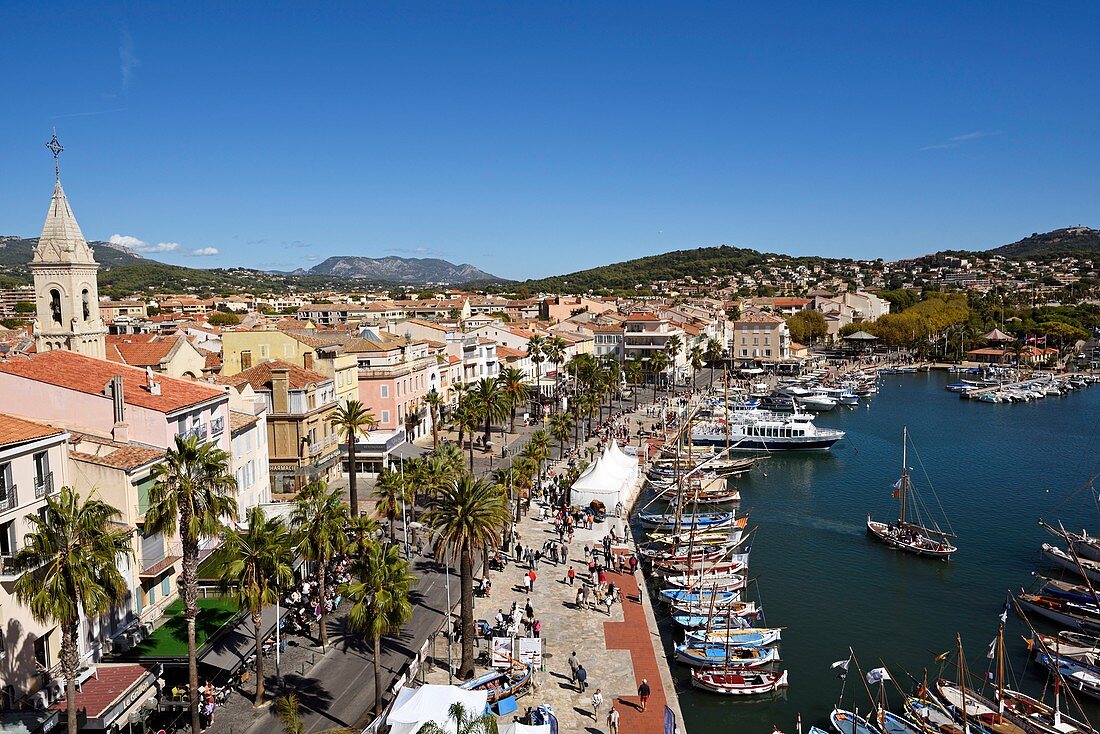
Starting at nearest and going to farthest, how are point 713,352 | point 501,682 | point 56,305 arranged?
point 501,682
point 56,305
point 713,352

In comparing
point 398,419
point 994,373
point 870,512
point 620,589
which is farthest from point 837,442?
point 994,373

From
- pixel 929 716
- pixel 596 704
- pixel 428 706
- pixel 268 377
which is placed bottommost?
pixel 929 716

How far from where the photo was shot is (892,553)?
4666 centimetres

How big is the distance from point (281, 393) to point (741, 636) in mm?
29029

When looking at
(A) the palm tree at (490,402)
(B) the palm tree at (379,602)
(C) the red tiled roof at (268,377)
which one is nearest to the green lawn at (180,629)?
(B) the palm tree at (379,602)

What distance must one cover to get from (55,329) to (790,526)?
153 feet

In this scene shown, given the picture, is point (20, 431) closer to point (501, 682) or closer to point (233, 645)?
point (233, 645)

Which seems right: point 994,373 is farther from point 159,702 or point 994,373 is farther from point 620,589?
point 159,702

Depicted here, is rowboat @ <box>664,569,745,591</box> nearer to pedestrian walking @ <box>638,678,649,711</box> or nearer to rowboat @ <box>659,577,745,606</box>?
rowboat @ <box>659,577,745,606</box>

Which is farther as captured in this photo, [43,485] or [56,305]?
[56,305]

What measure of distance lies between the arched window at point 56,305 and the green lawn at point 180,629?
2712cm

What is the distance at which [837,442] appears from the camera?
81688 mm

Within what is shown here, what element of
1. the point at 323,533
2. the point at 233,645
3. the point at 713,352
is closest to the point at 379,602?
the point at 323,533

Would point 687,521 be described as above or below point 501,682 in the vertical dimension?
below
